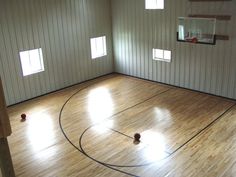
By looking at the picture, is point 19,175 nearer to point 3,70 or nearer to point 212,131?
point 3,70

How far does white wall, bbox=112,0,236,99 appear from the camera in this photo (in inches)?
289

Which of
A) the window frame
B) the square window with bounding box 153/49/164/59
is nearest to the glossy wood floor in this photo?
the window frame

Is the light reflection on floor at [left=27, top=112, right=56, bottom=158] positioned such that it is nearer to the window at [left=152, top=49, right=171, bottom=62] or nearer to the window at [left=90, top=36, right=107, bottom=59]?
the window at [left=90, top=36, right=107, bottom=59]

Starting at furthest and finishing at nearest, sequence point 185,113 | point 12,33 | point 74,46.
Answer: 1. point 74,46
2. point 12,33
3. point 185,113

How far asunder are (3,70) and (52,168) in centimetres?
367

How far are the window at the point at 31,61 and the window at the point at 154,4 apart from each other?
3609mm

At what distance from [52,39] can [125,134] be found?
4047mm

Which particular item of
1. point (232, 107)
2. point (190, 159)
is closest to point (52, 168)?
point (190, 159)

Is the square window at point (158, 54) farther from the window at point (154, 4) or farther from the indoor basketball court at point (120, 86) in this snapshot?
the window at point (154, 4)

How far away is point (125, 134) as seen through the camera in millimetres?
6059

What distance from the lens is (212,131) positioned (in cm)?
601

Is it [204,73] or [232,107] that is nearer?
[232,107]

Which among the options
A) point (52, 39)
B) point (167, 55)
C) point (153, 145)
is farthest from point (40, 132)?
point (167, 55)

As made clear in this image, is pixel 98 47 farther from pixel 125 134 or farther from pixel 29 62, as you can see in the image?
pixel 125 134
